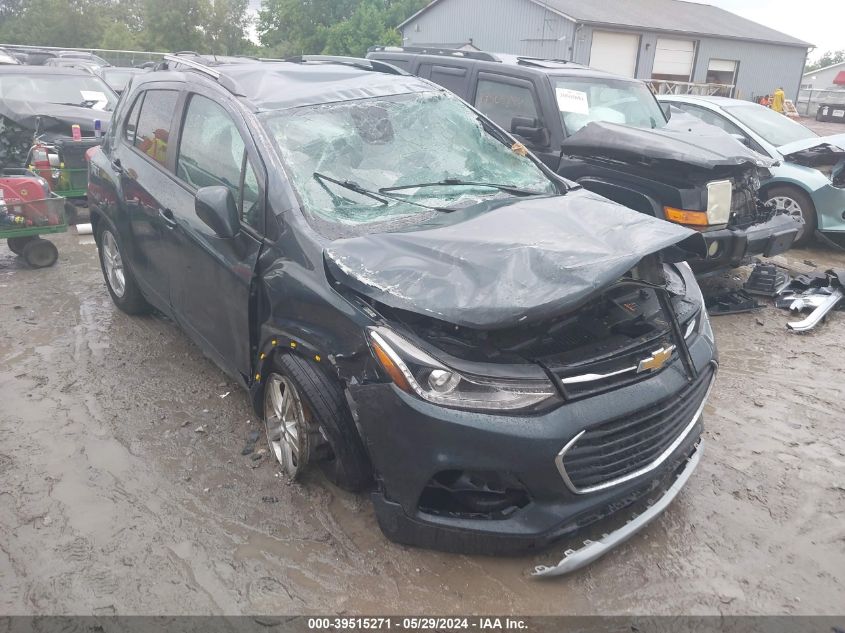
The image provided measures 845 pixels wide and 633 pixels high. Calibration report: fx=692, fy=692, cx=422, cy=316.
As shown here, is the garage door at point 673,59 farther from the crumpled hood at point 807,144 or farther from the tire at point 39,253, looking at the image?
the tire at point 39,253

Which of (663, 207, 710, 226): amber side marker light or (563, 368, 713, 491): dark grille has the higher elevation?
(663, 207, 710, 226): amber side marker light

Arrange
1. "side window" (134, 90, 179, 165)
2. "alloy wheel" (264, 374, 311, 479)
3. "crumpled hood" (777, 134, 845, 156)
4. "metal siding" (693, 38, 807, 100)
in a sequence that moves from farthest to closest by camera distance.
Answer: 1. "metal siding" (693, 38, 807, 100)
2. "crumpled hood" (777, 134, 845, 156)
3. "side window" (134, 90, 179, 165)
4. "alloy wheel" (264, 374, 311, 479)

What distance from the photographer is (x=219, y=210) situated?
11.1 feet

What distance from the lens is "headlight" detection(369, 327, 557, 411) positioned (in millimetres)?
2629

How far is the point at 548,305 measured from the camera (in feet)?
8.68

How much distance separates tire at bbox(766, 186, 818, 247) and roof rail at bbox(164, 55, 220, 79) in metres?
6.54

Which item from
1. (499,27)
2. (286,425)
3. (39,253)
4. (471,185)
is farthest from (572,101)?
(499,27)

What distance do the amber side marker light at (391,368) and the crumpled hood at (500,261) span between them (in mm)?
188

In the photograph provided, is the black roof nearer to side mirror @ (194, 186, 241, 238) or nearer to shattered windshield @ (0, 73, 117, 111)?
side mirror @ (194, 186, 241, 238)

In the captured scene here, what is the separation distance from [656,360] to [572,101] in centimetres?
442

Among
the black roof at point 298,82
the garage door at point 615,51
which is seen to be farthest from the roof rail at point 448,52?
the garage door at point 615,51

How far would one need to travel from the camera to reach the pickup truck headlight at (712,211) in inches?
219

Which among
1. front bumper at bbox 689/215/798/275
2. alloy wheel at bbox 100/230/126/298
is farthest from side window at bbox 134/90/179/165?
front bumper at bbox 689/215/798/275

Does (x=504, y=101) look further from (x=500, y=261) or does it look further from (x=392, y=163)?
(x=500, y=261)
